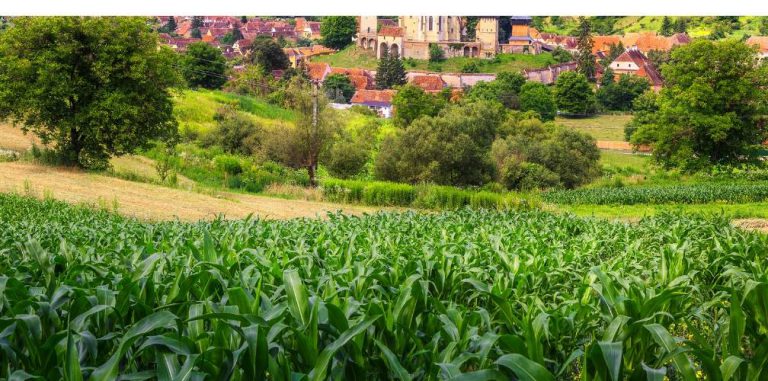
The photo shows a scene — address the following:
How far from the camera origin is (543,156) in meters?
16.4

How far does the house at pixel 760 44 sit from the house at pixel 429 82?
5.25 meters

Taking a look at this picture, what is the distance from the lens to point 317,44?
16.1 m

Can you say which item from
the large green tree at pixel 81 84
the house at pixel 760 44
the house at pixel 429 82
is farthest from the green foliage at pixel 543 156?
the large green tree at pixel 81 84

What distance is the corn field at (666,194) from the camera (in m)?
14.3

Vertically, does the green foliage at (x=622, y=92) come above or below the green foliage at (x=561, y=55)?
below

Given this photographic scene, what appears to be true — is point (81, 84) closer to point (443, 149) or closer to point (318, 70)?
point (318, 70)

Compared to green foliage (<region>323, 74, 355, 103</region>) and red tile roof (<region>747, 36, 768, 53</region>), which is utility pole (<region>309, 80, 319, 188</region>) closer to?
green foliage (<region>323, 74, 355, 103</region>)

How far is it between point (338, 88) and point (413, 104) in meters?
1.47

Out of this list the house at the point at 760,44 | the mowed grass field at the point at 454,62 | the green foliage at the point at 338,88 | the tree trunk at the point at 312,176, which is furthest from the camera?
the tree trunk at the point at 312,176

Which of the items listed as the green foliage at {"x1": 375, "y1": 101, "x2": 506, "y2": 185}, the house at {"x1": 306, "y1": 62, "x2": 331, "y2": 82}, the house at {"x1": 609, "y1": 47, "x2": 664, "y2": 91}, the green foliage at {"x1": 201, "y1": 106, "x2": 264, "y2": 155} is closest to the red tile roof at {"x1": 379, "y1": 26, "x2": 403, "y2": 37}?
the house at {"x1": 306, "y1": 62, "x2": 331, "y2": 82}

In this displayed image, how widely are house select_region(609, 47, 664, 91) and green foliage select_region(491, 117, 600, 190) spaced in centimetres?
133

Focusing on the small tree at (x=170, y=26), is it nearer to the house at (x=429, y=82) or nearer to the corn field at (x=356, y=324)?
the house at (x=429, y=82)

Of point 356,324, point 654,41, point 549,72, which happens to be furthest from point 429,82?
point 356,324
